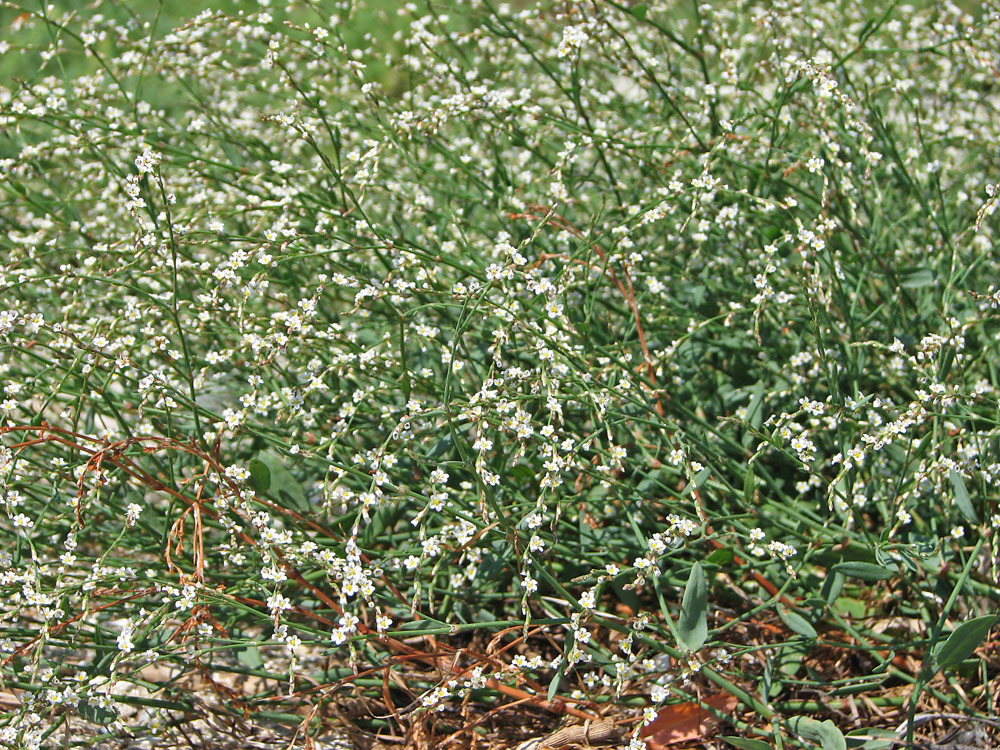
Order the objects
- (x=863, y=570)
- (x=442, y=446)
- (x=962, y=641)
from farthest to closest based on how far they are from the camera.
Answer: (x=442, y=446) → (x=863, y=570) → (x=962, y=641)

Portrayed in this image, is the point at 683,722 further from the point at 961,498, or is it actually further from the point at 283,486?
the point at 283,486

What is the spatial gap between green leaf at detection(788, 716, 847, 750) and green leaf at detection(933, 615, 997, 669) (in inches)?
8.3

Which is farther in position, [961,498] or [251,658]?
[251,658]

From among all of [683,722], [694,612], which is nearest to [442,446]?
[694,612]

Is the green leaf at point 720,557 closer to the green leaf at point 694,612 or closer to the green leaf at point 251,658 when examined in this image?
the green leaf at point 694,612

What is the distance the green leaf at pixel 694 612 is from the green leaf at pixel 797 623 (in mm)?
215

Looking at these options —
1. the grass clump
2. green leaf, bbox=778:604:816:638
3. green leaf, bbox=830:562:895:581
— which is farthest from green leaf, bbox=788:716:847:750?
green leaf, bbox=830:562:895:581

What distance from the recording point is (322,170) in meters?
2.27

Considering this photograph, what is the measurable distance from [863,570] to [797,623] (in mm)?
160

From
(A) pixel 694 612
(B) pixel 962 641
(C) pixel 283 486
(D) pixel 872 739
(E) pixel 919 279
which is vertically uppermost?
(E) pixel 919 279

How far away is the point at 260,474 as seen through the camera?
1.87m

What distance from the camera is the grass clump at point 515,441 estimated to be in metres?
1.71

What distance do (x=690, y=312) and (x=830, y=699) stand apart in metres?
0.88

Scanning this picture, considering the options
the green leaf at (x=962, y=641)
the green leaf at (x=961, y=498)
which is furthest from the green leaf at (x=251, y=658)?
the green leaf at (x=961, y=498)
